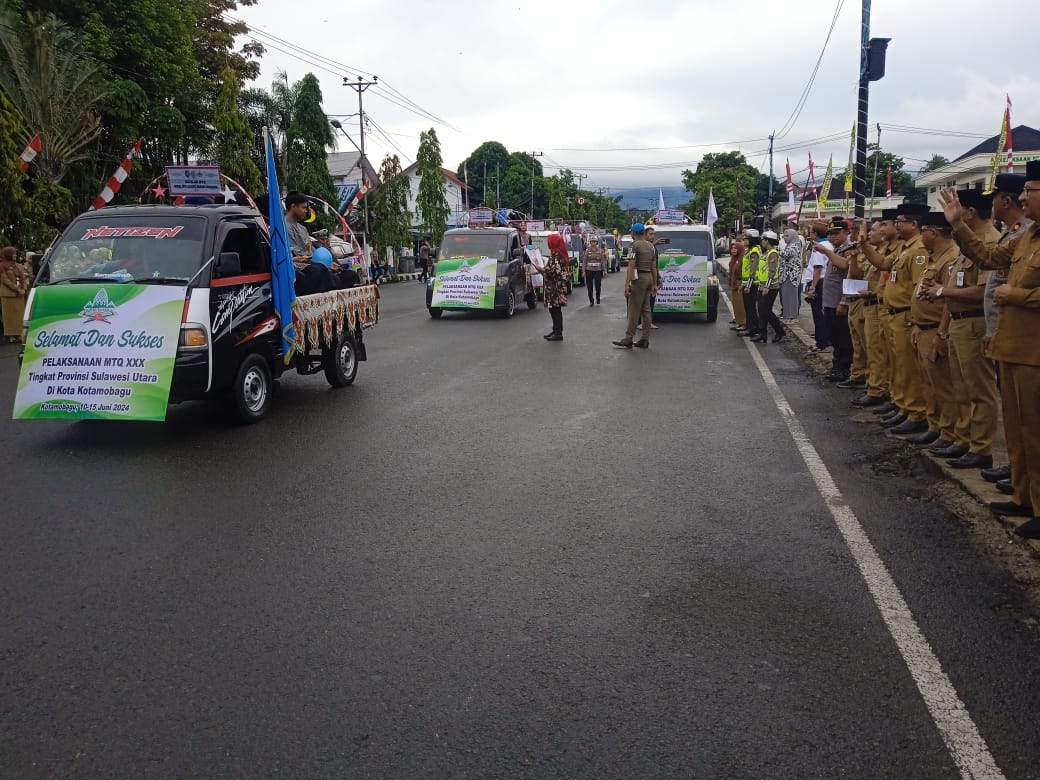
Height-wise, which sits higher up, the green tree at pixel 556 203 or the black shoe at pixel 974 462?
the green tree at pixel 556 203

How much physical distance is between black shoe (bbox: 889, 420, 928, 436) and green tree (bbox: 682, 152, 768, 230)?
62.7m

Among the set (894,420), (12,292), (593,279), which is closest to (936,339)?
(894,420)

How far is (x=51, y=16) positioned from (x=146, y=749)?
2598cm

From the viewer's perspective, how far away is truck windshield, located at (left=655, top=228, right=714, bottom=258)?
19.0 metres

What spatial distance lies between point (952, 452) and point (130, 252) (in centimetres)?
686

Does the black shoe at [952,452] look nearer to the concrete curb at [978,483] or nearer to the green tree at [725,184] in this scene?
the concrete curb at [978,483]

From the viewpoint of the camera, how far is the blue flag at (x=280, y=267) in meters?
8.67

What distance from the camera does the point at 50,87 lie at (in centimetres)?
2234

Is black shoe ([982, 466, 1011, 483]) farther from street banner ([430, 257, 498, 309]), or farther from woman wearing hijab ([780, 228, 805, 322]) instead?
street banner ([430, 257, 498, 309])

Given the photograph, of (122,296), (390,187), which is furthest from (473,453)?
(390,187)

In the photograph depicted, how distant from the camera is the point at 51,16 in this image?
78.4 ft

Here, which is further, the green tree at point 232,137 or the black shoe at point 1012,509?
the green tree at point 232,137

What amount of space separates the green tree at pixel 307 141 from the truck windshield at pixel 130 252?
36026 mm

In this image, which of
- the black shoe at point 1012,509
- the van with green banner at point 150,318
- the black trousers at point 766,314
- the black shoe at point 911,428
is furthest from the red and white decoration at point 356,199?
the black shoe at point 1012,509
